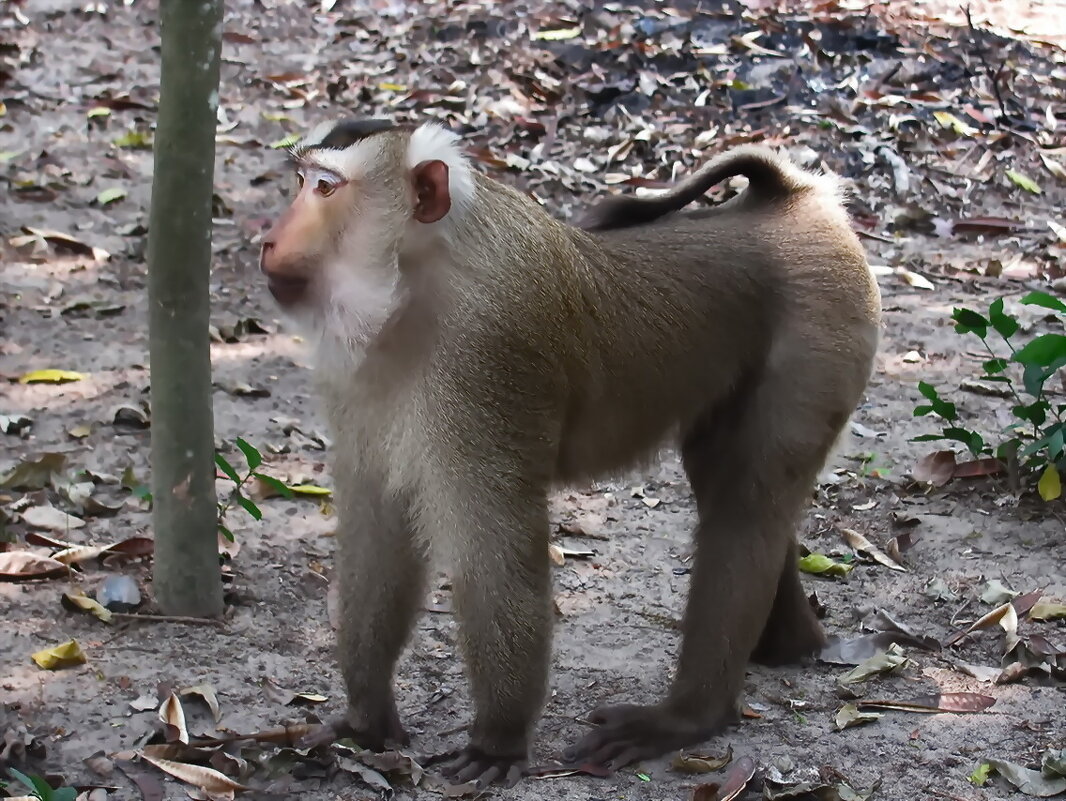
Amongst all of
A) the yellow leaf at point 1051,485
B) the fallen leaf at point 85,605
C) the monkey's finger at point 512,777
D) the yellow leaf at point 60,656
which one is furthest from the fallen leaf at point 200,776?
the yellow leaf at point 1051,485

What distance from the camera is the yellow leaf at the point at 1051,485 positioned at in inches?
201

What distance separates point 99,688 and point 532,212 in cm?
178

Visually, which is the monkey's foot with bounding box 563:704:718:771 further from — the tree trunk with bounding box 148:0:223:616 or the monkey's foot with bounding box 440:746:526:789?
the tree trunk with bounding box 148:0:223:616

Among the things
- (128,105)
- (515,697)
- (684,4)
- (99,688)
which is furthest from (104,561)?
(684,4)

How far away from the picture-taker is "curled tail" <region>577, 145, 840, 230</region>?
13.7 ft

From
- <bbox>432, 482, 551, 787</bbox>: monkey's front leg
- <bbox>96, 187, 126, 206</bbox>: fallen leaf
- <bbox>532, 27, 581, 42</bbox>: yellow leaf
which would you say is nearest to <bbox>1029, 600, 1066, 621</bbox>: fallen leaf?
<bbox>432, 482, 551, 787</bbox>: monkey's front leg

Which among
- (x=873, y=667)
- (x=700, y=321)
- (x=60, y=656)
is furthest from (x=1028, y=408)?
(x=60, y=656)

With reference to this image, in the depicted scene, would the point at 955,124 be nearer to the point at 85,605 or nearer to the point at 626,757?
the point at 626,757

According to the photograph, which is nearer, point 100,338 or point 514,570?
point 514,570

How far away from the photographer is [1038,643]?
4.32 m

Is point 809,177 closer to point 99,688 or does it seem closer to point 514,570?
point 514,570

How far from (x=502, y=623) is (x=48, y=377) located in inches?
118

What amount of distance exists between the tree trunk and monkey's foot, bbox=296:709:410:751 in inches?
27.1

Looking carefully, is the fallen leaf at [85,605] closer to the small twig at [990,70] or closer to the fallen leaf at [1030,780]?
the fallen leaf at [1030,780]
